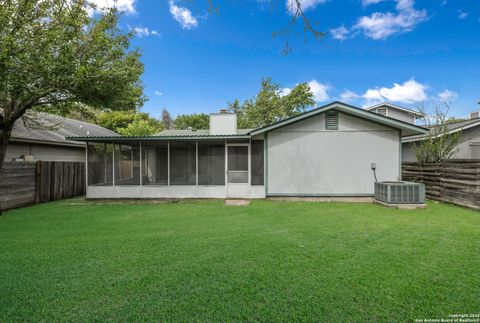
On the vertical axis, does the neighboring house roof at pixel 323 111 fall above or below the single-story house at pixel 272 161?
above

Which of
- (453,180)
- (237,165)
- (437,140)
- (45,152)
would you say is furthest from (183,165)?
(437,140)

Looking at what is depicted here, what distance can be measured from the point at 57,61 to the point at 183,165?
15.4ft

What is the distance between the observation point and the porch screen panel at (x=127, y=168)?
8.75 meters

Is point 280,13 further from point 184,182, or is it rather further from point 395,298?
point 184,182

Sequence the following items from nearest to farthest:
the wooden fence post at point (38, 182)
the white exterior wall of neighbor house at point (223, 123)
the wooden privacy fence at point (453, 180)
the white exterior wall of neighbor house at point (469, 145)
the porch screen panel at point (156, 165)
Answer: the wooden privacy fence at point (453, 180) → the wooden fence post at point (38, 182) → the porch screen panel at point (156, 165) → the white exterior wall of neighbor house at point (469, 145) → the white exterior wall of neighbor house at point (223, 123)

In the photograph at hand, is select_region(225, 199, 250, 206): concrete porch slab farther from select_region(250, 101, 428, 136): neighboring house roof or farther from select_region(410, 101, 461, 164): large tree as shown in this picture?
select_region(410, 101, 461, 164): large tree

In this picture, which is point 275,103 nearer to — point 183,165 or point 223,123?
point 223,123

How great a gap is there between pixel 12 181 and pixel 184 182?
17.1ft

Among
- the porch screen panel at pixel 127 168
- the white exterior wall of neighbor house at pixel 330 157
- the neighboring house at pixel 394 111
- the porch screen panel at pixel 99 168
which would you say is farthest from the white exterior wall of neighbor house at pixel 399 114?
the porch screen panel at pixel 99 168

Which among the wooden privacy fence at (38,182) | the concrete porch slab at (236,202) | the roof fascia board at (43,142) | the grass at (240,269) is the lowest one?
the grass at (240,269)

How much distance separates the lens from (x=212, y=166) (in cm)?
856

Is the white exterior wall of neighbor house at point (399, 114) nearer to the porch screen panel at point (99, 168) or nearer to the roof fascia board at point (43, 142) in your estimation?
the porch screen panel at point (99, 168)

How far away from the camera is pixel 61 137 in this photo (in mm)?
10523

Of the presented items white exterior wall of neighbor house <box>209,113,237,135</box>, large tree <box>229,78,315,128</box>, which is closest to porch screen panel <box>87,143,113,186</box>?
white exterior wall of neighbor house <box>209,113,237,135</box>
